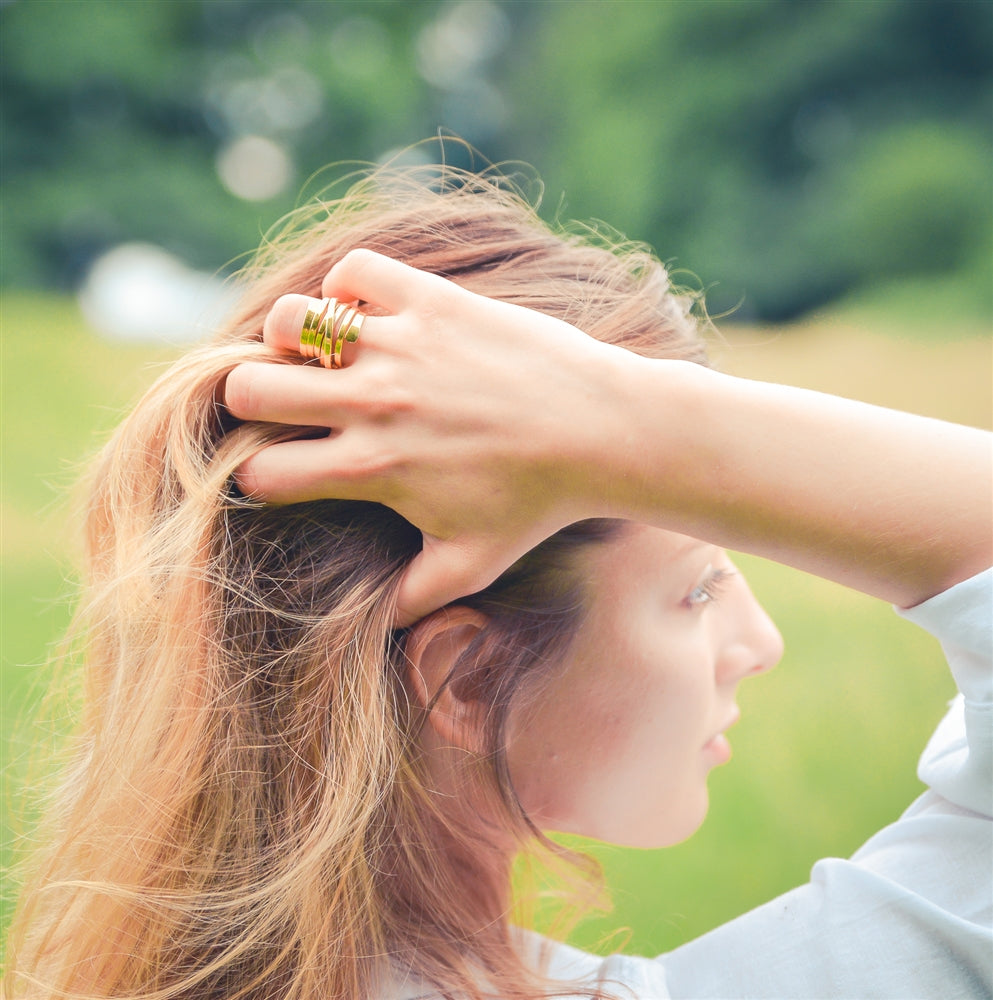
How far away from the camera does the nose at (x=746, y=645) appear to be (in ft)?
3.67

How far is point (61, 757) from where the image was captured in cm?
114

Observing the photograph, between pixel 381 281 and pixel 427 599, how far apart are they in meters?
0.30

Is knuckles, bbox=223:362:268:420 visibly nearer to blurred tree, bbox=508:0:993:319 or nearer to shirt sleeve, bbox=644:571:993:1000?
shirt sleeve, bbox=644:571:993:1000

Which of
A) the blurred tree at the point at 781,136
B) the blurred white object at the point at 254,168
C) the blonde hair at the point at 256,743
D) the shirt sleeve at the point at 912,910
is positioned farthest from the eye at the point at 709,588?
the blurred white object at the point at 254,168

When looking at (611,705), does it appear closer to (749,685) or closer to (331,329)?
(331,329)

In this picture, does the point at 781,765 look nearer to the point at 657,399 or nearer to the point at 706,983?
the point at 706,983

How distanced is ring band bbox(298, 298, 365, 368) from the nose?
0.60m

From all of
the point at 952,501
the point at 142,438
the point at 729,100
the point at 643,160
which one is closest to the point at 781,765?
the point at 952,501

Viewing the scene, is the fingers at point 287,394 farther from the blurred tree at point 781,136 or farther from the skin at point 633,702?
the blurred tree at point 781,136

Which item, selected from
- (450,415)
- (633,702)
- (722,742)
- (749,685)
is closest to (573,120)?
(749,685)

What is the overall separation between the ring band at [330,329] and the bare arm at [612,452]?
0.02m

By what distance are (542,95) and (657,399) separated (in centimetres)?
1179

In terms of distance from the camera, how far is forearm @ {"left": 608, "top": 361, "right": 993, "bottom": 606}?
0.76 metres

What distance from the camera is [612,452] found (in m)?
0.76
